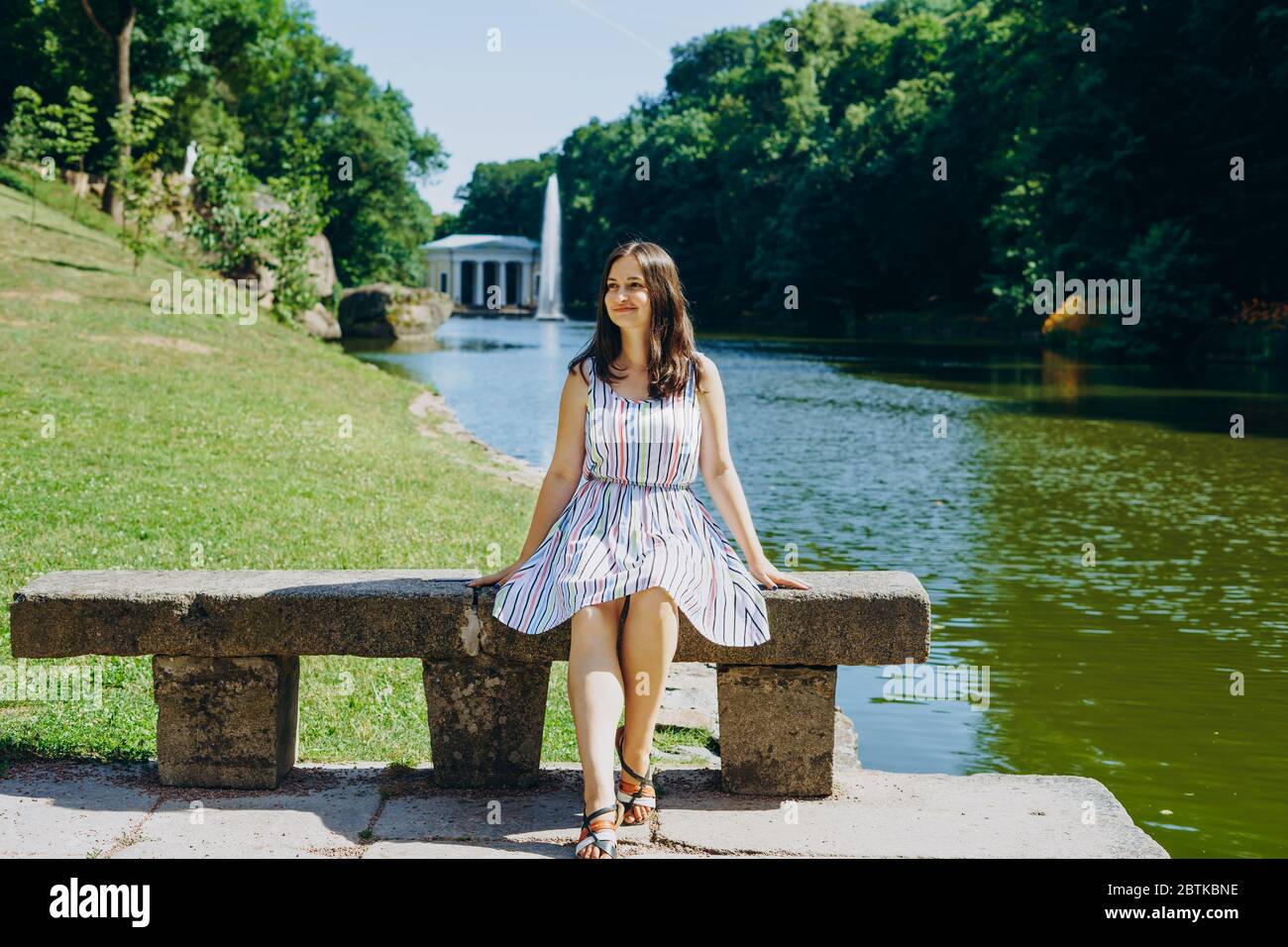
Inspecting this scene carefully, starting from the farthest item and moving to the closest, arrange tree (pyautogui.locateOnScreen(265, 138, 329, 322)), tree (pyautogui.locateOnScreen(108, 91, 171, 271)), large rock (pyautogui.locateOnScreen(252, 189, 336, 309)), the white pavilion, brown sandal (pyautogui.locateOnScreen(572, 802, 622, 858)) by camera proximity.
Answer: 1. the white pavilion
2. large rock (pyautogui.locateOnScreen(252, 189, 336, 309))
3. tree (pyautogui.locateOnScreen(265, 138, 329, 322))
4. tree (pyautogui.locateOnScreen(108, 91, 171, 271))
5. brown sandal (pyautogui.locateOnScreen(572, 802, 622, 858))

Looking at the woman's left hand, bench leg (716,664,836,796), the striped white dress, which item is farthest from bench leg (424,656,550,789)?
the woman's left hand

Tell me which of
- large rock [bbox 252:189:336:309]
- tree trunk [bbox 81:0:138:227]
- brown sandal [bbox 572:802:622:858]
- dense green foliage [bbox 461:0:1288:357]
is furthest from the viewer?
dense green foliage [bbox 461:0:1288:357]

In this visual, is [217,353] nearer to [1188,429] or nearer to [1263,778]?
[1188,429]

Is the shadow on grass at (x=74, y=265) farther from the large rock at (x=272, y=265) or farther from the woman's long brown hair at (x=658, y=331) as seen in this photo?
the woman's long brown hair at (x=658, y=331)

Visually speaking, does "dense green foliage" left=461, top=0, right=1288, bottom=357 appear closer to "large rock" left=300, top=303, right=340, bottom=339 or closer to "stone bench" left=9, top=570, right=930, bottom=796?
"stone bench" left=9, top=570, right=930, bottom=796

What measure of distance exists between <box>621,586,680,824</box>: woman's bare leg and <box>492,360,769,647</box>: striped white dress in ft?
0.18

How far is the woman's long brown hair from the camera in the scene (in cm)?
464

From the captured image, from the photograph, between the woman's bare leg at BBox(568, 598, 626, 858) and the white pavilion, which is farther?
the white pavilion

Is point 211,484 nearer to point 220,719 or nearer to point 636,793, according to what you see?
point 220,719

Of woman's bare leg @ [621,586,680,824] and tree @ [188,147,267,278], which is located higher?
tree @ [188,147,267,278]

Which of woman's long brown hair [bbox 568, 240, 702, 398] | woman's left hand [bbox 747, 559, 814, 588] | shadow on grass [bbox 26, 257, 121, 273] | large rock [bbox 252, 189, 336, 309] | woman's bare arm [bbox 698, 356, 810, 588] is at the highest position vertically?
large rock [bbox 252, 189, 336, 309]

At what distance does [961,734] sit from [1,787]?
455cm

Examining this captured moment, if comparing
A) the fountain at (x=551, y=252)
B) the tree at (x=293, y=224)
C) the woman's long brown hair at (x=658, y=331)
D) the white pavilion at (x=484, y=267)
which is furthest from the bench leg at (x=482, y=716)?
the white pavilion at (x=484, y=267)

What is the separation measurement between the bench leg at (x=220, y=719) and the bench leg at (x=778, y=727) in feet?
4.91
